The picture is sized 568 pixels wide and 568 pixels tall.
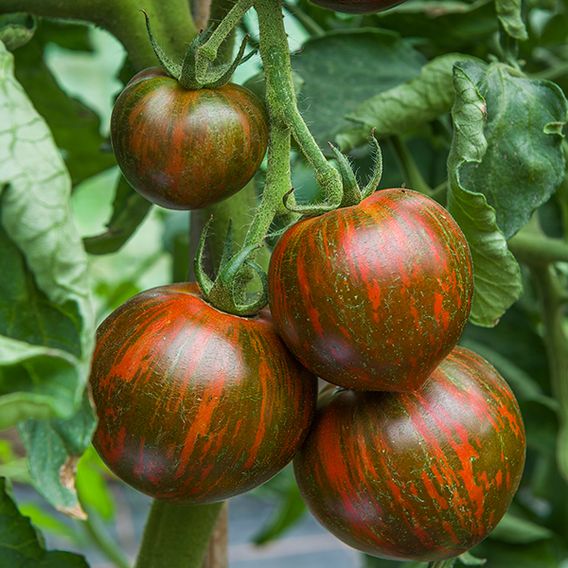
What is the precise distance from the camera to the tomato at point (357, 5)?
707 millimetres

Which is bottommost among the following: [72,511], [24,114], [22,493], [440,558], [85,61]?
[22,493]

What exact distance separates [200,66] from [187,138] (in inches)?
2.0

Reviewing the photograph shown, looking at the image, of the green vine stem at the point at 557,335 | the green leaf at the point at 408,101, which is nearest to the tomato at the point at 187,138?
the green leaf at the point at 408,101

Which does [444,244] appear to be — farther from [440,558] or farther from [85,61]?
[85,61]

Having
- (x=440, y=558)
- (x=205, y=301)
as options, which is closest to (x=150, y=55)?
(x=205, y=301)

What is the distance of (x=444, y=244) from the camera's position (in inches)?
26.0

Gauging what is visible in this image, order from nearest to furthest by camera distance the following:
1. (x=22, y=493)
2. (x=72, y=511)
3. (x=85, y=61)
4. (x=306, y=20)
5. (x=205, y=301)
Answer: (x=72, y=511) < (x=205, y=301) < (x=306, y=20) < (x=85, y=61) < (x=22, y=493)

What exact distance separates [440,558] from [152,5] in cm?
49

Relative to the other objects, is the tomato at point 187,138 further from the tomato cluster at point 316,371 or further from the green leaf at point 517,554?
the green leaf at point 517,554

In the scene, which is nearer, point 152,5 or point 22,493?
point 152,5

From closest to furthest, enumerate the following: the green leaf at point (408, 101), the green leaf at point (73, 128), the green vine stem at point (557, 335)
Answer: the green leaf at point (408, 101)
the green vine stem at point (557, 335)
the green leaf at point (73, 128)

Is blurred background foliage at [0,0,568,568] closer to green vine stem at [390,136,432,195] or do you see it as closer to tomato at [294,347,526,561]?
green vine stem at [390,136,432,195]

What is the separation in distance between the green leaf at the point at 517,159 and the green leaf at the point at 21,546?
45 centimetres

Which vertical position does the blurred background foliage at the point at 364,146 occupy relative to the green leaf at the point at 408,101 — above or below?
below
